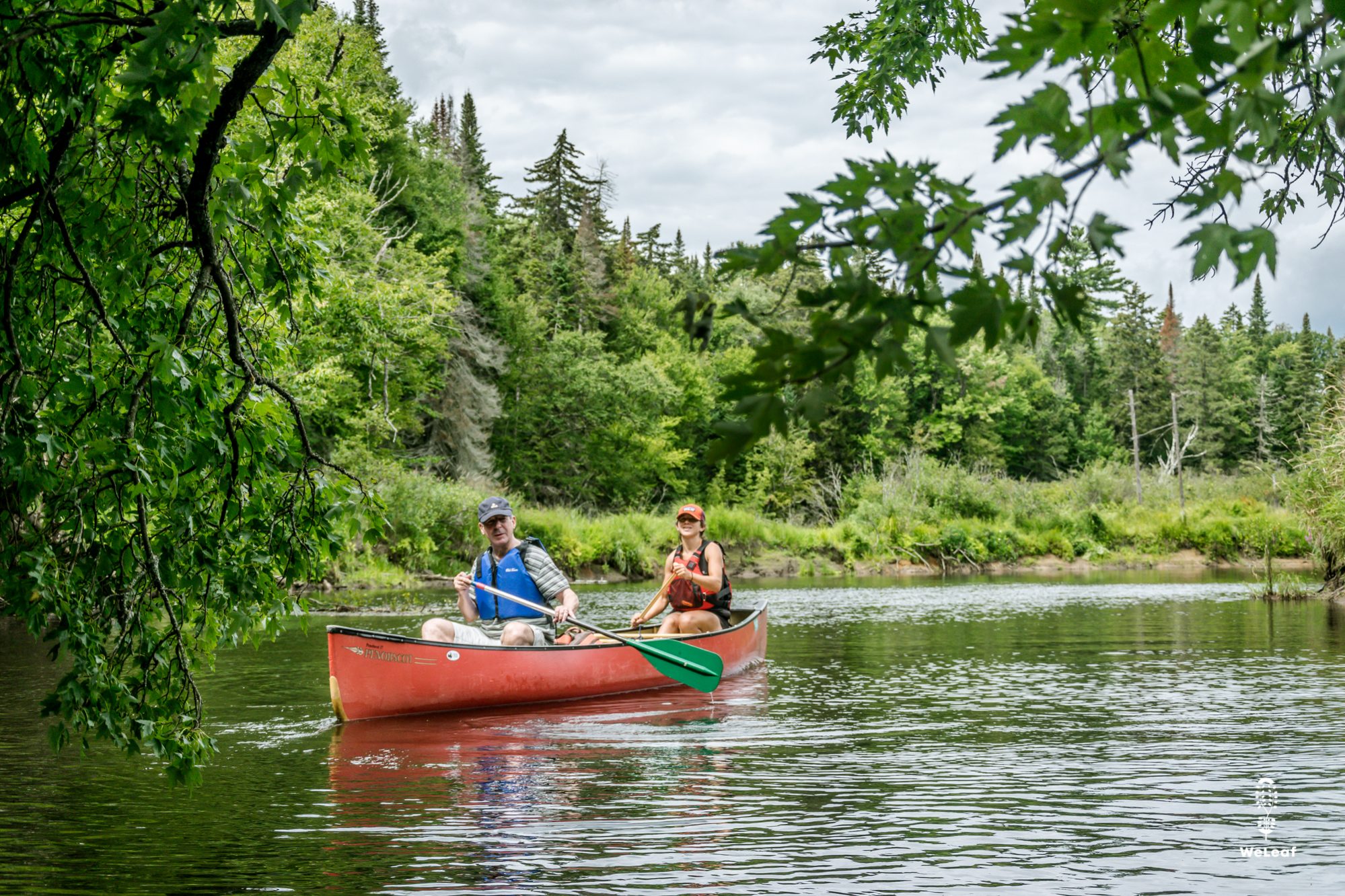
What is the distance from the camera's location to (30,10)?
13.0 ft

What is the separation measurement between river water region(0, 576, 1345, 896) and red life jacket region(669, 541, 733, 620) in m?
0.84

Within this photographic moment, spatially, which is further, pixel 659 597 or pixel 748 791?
pixel 659 597

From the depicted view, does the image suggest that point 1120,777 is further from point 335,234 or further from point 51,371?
point 335,234

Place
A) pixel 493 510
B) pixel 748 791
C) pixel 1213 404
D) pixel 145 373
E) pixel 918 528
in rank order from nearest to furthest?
1. pixel 145 373
2. pixel 748 791
3. pixel 493 510
4. pixel 918 528
5. pixel 1213 404

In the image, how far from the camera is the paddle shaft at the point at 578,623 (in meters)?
10.4

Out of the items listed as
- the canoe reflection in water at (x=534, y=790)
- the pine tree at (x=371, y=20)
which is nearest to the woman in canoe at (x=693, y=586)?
the canoe reflection in water at (x=534, y=790)

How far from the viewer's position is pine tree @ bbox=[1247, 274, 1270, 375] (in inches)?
3231

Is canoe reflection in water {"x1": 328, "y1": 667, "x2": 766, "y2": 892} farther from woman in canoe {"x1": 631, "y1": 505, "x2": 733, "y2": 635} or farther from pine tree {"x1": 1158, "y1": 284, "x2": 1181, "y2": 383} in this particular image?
pine tree {"x1": 1158, "y1": 284, "x2": 1181, "y2": 383}

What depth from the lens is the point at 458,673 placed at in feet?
33.2

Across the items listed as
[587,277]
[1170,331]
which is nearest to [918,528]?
[587,277]

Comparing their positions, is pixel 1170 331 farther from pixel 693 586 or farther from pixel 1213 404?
pixel 693 586

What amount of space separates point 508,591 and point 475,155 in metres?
48.3

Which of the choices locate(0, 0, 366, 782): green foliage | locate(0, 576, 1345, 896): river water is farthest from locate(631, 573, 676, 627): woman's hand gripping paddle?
locate(0, 0, 366, 782): green foliage

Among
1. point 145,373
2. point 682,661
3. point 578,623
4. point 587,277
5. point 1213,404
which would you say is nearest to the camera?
point 145,373
